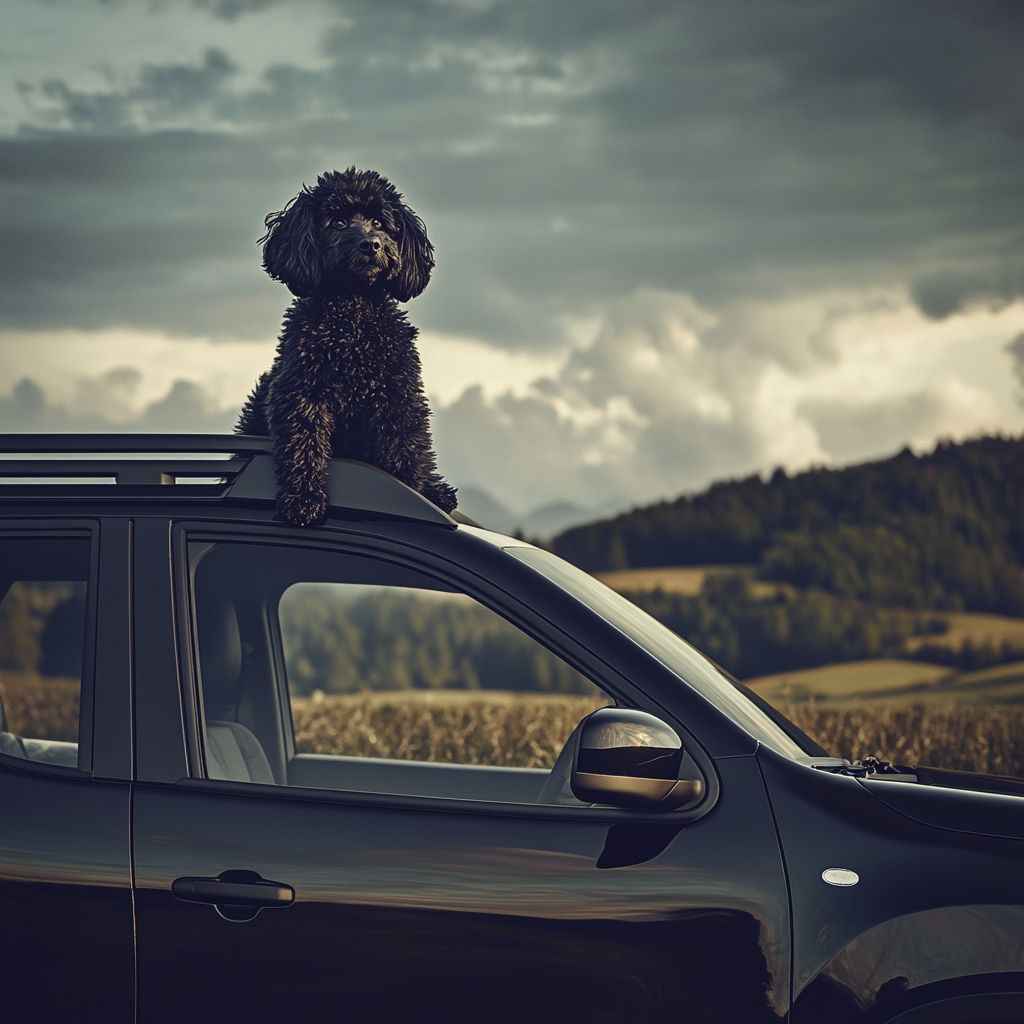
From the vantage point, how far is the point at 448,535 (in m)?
2.29

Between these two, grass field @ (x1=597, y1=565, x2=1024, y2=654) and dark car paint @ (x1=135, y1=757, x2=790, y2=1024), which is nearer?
dark car paint @ (x1=135, y1=757, x2=790, y2=1024)

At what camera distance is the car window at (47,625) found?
246 centimetres

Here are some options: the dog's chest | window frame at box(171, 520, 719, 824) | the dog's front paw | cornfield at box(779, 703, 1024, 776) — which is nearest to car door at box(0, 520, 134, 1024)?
window frame at box(171, 520, 719, 824)

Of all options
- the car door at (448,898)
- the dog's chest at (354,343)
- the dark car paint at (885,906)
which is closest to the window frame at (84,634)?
the car door at (448,898)

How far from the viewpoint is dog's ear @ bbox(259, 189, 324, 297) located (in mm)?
2639

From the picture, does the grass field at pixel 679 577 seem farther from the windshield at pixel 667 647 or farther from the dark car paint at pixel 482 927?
the dark car paint at pixel 482 927

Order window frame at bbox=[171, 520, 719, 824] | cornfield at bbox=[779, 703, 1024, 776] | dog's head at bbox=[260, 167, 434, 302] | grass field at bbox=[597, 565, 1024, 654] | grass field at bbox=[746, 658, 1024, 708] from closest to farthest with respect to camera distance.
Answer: window frame at bbox=[171, 520, 719, 824]
dog's head at bbox=[260, 167, 434, 302]
cornfield at bbox=[779, 703, 1024, 776]
grass field at bbox=[746, 658, 1024, 708]
grass field at bbox=[597, 565, 1024, 654]

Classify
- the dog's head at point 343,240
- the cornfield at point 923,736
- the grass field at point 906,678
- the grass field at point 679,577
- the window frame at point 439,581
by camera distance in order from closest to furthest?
1. the window frame at point 439,581
2. the dog's head at point 343,240
3. the cornfield at point 923,736
4. the grass field at point 906,678
5. the grass field at point 679,577

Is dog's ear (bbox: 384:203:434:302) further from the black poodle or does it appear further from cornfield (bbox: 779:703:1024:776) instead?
→ cornfield (bbox: 779:703:1024:776)

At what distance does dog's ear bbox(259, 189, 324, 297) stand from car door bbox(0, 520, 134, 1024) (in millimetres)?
802

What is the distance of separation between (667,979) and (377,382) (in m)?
1.54

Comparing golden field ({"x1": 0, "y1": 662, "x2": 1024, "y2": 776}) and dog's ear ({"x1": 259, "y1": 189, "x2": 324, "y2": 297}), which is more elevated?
dog's ear ({"x1": 259, "y1": 189, "x2": 324, "y2": 297})

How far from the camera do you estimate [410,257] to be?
9.20 feet

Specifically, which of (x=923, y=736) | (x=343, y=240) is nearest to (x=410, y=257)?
(x=343, y=240)
